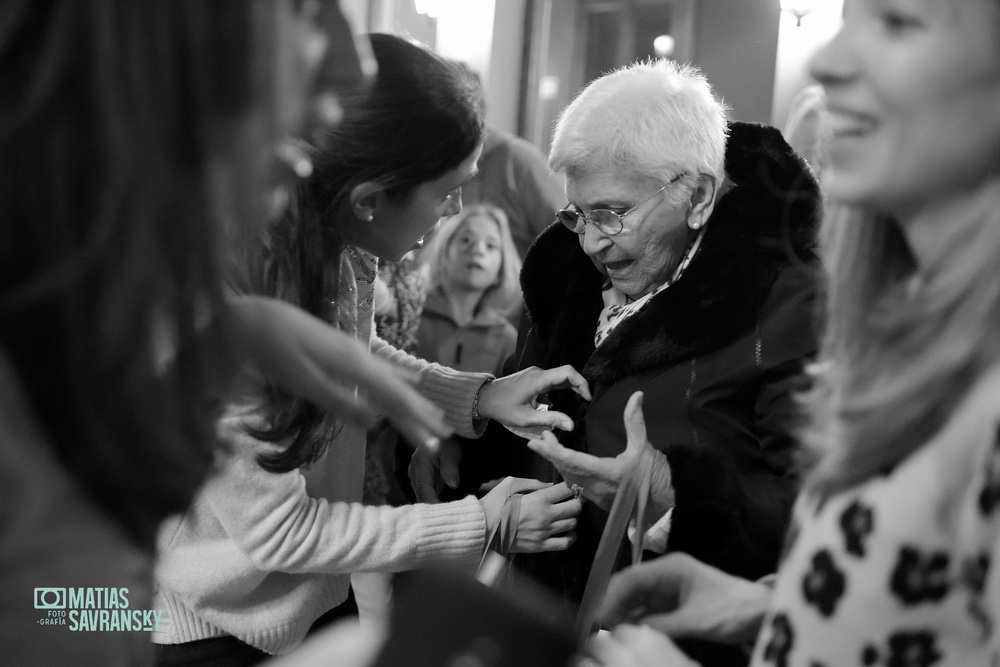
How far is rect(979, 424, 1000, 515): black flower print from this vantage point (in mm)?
711

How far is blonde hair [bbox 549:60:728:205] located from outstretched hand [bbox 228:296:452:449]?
46.5 inches

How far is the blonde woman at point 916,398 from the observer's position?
739 millimetres

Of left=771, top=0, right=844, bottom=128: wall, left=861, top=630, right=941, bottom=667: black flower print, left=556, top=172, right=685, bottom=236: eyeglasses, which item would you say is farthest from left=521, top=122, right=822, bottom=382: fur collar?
left=771, top=0, right=844, bottom=128: wall

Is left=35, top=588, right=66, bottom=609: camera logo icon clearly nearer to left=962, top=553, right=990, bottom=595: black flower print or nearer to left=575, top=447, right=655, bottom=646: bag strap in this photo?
left=575, top=447, right=655, bottom=646: bag strap

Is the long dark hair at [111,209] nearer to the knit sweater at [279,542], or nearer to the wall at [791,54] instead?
the knit sweater at [279,542]

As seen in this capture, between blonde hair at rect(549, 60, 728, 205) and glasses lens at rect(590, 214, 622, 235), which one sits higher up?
blonde hair at rect(549, 60, 728, 205)

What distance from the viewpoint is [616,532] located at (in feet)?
3.82

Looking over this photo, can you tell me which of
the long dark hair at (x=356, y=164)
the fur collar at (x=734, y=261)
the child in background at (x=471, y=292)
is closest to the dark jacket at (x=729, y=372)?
the fur collar at (x=734, y=261)

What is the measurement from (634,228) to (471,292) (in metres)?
1.95

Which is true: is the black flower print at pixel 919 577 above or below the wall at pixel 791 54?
below

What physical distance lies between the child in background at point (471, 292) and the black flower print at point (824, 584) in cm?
278

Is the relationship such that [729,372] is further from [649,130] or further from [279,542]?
[279,542]

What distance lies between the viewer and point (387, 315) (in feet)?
11.1

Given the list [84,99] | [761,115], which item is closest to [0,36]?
[84,99]
